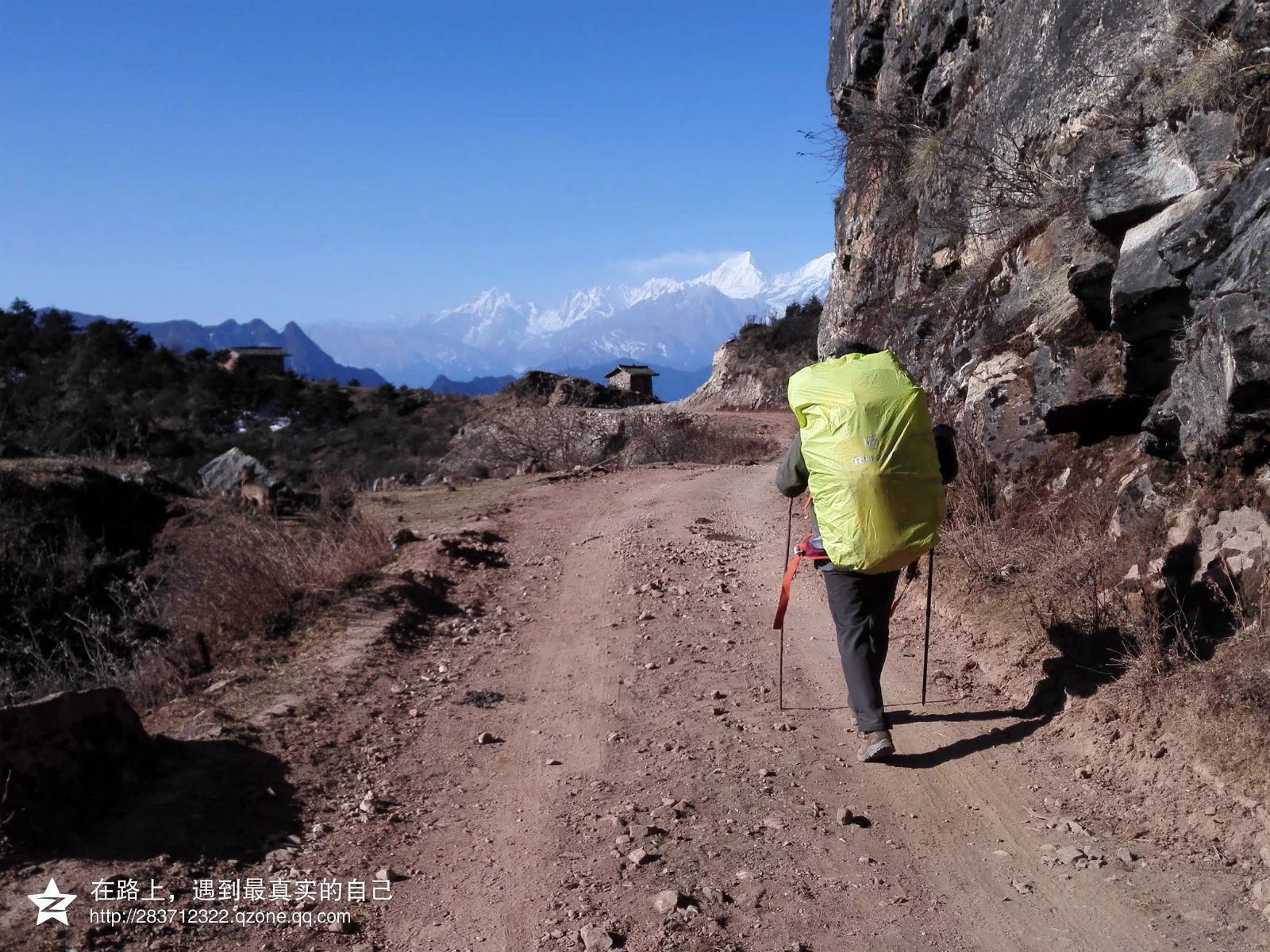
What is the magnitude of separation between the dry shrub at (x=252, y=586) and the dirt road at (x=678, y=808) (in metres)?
0.55

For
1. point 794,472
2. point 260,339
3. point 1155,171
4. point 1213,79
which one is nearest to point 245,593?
point 794,472

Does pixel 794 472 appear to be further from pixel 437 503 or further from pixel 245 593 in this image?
pixel 437 503

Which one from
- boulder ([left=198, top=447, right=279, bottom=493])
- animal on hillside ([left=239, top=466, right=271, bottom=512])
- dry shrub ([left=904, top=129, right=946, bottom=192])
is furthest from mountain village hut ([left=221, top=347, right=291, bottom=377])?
dry shrub ([left=904, top=129, right=946, bottom=192])

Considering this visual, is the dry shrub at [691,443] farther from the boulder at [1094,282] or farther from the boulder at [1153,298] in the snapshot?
the boulder at [1153,298]

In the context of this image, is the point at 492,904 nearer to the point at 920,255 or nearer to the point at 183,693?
the point at 183,693

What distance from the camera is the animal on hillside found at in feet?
39.3

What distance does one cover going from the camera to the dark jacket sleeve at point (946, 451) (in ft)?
15.5

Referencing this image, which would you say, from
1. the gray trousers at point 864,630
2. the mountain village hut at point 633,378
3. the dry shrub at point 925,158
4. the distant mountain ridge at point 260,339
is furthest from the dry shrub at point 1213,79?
the distant mountain ridge at point 260,339

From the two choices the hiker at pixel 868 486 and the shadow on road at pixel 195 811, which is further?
the hiker at pixel 868 486

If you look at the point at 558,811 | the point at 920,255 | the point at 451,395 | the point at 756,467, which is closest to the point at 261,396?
the point at 451,395

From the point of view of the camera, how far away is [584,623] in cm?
708

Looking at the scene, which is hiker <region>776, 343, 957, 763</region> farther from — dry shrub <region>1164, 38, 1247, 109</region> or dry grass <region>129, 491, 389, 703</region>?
dry grass <region>129, 491, 389, 703</region>

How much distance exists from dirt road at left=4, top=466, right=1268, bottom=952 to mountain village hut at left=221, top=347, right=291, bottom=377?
43.6 meters

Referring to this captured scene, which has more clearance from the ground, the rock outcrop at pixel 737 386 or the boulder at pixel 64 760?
the rock outcrop at pixel 737 386
